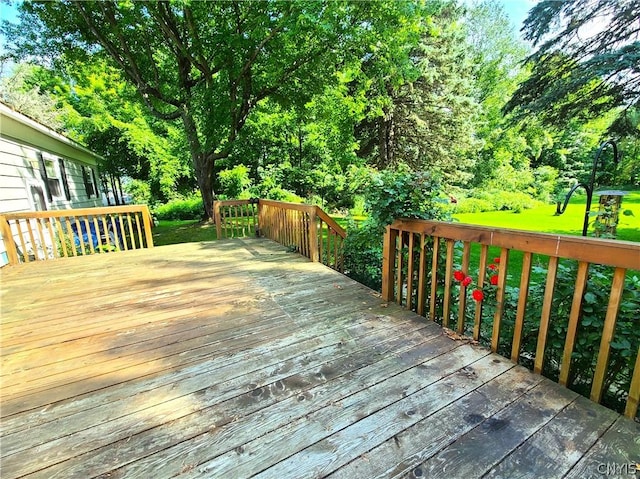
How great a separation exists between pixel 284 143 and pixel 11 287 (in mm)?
9346

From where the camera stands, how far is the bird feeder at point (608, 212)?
244 centimetres

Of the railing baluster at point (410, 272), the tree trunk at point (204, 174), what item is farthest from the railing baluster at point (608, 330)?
the tree trunk at point (204, 174)

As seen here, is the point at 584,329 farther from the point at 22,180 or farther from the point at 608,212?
the point at 22,180

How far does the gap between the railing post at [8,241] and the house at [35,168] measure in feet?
0.31

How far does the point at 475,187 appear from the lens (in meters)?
16.7

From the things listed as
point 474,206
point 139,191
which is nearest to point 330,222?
point 474,206

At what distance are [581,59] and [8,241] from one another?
Result: 1078cm

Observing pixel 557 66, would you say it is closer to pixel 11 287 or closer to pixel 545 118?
pixel 545 118

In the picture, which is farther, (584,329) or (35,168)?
(35,168)

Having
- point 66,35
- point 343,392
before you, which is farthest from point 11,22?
point 343,392

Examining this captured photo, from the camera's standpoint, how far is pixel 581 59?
Result: 639 cm

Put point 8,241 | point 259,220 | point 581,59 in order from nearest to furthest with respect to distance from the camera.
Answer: point 8,241 < point 581,59 < point 259,220

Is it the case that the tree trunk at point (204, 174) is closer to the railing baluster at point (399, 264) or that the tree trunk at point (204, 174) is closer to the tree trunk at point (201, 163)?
the tree trunk at point (201, 163)

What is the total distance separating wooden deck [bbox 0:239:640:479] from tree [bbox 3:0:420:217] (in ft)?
18.5
